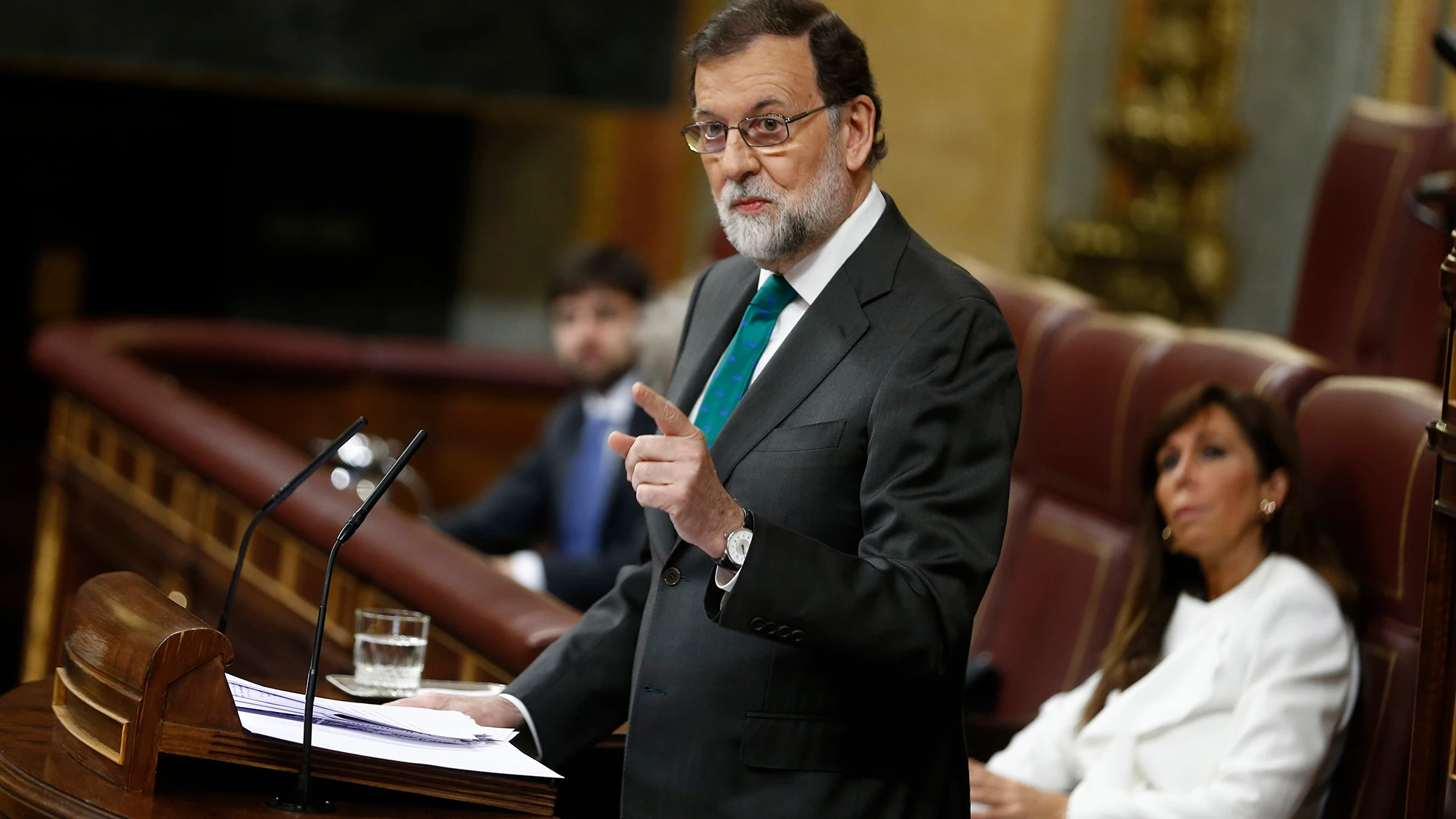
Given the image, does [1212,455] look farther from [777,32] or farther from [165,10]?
[165,10]

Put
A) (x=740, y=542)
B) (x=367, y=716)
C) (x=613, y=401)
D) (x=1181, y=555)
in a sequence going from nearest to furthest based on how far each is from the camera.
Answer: (x=740, y=542) < (x=367, y=716) < (x=1181, y=555) < (x=613, y=401)

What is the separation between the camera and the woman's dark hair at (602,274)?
13.9 ft

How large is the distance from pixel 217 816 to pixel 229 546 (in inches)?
97.7

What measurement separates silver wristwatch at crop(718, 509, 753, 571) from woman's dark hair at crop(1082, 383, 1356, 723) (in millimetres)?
1194

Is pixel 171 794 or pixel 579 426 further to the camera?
pixel 579 426

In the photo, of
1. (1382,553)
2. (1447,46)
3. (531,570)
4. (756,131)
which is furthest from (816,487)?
(531,570)

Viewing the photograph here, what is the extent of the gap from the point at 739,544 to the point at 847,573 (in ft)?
0.32

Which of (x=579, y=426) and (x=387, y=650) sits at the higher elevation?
(x=387, y=650)

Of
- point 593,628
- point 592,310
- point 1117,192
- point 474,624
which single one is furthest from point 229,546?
point 1117,192

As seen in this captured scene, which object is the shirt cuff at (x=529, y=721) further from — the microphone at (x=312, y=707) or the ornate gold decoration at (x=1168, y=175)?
the ornate gold decoration at (x=1168, y=175)

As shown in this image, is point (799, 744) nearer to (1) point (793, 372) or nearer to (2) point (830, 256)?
(1) point (793, 372)

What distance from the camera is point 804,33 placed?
1.71 meters

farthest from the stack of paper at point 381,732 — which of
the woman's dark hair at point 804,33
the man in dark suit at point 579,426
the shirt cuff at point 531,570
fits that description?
the man in dark suit at point 579,426

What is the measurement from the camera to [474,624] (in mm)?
2438
